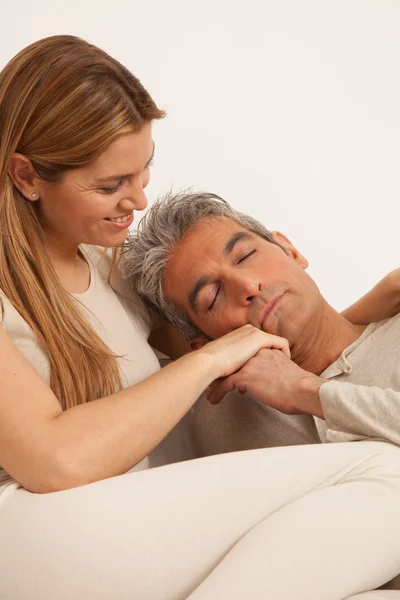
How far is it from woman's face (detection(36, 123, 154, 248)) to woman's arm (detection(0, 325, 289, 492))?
40 centimetres

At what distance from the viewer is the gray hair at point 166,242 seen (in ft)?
8.36

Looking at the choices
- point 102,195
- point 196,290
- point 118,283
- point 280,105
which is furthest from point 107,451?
point 280,105

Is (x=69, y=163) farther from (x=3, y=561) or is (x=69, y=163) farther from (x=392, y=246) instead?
(x=392, y=246)

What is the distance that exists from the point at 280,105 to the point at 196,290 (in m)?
1.68

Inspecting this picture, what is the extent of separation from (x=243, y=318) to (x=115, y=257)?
446mm

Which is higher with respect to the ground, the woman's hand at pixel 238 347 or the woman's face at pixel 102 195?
the woman's face at pixel 102 195

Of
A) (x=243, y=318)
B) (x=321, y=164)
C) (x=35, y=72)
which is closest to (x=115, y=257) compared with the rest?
(x=243, y=318)

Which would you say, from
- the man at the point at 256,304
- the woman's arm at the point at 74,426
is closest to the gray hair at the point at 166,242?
the man at the point at 256,304

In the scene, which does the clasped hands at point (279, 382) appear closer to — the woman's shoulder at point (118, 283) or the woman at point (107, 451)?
the woman at point (107, 451)

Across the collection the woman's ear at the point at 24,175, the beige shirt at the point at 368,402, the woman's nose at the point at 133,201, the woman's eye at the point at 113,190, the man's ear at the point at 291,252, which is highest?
the woman's ear at the point at 24,175

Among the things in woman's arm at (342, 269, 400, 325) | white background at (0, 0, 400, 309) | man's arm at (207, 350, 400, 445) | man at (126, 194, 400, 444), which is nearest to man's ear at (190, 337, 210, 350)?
man at (126, 194, 400, 444)

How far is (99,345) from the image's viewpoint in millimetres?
2201

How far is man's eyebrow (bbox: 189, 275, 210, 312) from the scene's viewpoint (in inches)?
95.4

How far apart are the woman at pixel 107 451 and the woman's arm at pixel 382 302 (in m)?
0.33
